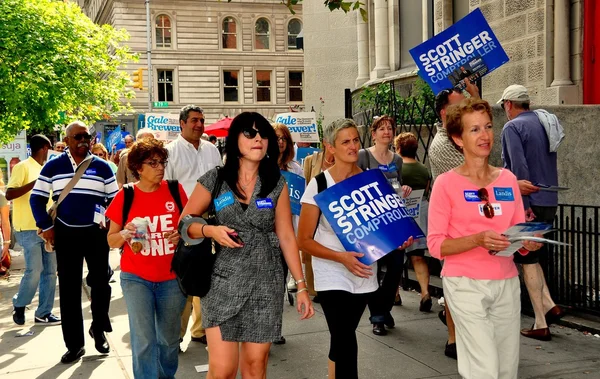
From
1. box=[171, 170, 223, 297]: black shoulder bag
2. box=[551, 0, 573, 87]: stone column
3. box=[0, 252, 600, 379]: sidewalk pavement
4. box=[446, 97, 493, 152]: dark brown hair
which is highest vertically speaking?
box=[551, 0, 573, 87]: stone column

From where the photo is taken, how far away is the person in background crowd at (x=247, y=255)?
14.6ft

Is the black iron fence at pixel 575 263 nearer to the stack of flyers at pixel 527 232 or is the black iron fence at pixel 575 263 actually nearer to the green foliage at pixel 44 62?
the stack of flyers at pixel 527 232

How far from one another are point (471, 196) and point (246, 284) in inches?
52.6

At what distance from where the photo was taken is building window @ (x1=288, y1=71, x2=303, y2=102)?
5625cm

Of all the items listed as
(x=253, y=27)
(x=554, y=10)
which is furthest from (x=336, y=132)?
(x=253, y=27)

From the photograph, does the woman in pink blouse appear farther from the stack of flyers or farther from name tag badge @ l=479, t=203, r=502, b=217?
the stack of flyers

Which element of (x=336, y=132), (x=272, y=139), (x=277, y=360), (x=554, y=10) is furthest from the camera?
(x=554, y=10)

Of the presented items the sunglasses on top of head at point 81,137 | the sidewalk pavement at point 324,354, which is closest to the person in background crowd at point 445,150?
the sidewalk pavement at point 324,354

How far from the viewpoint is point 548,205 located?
23.5 feet

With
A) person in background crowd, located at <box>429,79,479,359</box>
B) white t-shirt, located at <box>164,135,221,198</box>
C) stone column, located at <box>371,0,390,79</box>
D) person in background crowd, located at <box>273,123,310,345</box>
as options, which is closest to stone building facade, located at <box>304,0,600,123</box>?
stone column, located at <box>371,0,390,79</box>

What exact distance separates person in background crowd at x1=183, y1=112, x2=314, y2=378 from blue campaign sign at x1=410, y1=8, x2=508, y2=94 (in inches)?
123

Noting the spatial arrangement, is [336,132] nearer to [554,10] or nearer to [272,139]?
[272,139]

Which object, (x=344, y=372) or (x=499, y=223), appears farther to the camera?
(x=344, y=372)

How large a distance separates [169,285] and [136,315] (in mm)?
307
